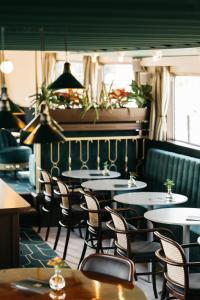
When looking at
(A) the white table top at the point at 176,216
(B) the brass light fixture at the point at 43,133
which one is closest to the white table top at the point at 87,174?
(A) the white table top at the point at 176,216

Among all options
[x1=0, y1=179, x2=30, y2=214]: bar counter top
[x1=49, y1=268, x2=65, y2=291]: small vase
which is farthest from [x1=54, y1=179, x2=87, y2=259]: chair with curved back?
[x1=49, y1=268, x2=65, y2=291]: small vase

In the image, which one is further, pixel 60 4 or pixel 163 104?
pixel 163 104

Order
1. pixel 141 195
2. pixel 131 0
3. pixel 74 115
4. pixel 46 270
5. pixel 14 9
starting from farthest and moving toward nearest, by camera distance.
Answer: pixel 74 115 → pixel 141 195 → pixel 46 270 → pixel 14 9 → pixel 131 0

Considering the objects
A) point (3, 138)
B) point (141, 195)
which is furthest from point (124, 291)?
point (3, 138)

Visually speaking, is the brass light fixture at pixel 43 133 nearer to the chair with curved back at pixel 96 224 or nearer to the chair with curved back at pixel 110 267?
the chair with curved back at pixel 110 267

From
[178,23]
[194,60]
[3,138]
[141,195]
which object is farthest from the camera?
[3,138]

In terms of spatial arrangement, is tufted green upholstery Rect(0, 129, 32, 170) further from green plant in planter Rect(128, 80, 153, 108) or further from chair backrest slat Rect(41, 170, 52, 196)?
chair backrest slat Rect(41, 170, 52, 196)

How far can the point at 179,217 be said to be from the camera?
283 inches

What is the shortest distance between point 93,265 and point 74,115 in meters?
5.80

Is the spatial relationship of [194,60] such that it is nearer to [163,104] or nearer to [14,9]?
[163,104]

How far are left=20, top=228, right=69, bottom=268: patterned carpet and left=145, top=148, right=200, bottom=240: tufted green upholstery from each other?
193 cm

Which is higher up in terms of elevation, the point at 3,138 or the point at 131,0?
the point at 131,0

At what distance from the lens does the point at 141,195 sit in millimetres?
8453

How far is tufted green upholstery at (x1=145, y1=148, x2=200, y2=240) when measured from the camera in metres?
9.16
